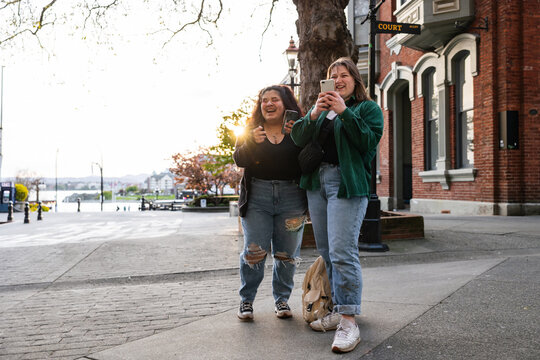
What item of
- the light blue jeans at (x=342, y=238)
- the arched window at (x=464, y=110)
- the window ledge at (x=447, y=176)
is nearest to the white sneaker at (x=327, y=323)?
the light blue jeans at (x=342, y=238)

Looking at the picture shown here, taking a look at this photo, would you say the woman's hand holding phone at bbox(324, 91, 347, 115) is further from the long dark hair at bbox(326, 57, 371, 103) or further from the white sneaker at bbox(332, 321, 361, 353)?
the white sneaker at bbox(332, 321, 361, 353)

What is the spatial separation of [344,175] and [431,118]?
42.5 ft

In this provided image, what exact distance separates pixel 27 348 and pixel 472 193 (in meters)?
11.9

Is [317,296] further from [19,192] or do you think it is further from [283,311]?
[19,192]

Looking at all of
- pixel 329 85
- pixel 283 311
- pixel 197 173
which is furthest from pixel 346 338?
pixel 197 173

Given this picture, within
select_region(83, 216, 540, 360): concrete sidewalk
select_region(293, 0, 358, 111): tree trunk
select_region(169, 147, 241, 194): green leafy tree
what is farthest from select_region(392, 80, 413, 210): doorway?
select_region(169, 147, 241, 194): green leafy tree

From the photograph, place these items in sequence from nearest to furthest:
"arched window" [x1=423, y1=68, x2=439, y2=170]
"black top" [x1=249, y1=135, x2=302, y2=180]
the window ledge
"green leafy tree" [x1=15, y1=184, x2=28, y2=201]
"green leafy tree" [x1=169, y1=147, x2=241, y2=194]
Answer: "black top" [x1=249, y1=135, x2=302, y2=180] < the window ledge < "arched window" [x1=423, y1=68, x2=439, y2=170] < "green leafy tree" [x1=15, y1=184, x2=28, y2=201] < "green leafy tree" [x1=169, y1=147, x2=241, y2=194]

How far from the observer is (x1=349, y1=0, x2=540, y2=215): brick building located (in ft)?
37.0

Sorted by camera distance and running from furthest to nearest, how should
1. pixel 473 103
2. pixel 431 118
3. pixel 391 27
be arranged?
pixel 431 118 → pixel 473 103 → pixel 391 27

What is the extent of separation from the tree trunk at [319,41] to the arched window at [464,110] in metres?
6.26

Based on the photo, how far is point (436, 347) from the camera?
9.07 ft

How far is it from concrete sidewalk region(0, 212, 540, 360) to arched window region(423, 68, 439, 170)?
24.7 feet

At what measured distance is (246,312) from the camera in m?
3.53

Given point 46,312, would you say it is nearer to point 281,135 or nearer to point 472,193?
point 281,135
